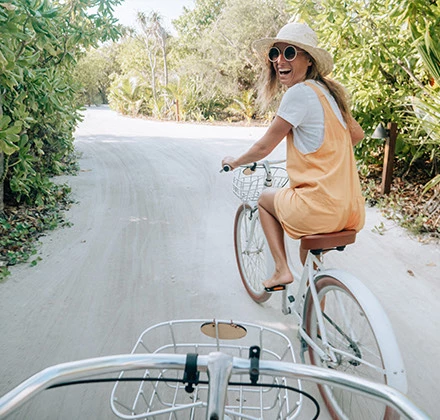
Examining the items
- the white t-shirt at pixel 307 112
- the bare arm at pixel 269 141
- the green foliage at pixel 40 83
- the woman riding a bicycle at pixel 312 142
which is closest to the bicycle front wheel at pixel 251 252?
the bare arm at pixel 269 141

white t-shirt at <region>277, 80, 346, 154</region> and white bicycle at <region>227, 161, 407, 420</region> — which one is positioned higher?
white t-shirt at <region>277, 80, 346, 154</region>

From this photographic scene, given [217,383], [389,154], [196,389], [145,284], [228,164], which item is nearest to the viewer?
[217,383]

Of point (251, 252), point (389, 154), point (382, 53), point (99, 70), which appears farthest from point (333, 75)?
point (99, 70)

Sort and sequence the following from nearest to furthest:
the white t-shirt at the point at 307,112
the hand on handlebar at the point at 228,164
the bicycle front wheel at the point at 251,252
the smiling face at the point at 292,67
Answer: the white t-shirt at the point at 307,112
the smiling face at the point at 292,67
the hand on handlebar at the point at 228,164
the bicycle front wheel at the point at 251,252

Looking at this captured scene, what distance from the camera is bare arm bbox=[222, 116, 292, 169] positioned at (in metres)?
2.09

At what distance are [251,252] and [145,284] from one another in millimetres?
910

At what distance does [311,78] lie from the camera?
2248 millimetres

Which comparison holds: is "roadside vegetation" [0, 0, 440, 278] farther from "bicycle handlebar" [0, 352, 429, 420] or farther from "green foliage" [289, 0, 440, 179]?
"bicycle handlebar" [0, 352, 429, 420]

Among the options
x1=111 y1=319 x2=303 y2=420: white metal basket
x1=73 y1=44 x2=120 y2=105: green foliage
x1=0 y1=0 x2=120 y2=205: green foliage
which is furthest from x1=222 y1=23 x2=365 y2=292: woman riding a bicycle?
x1=73 y1=44 x2=120 y2=105: green foliage

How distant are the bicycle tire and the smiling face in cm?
108

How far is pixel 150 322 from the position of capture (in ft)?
9.48

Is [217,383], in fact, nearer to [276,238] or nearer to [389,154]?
[276,238]

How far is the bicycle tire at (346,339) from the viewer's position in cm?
185

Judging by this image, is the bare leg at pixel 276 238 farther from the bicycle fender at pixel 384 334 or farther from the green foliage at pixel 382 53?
the green foliage at pixel 382 53
